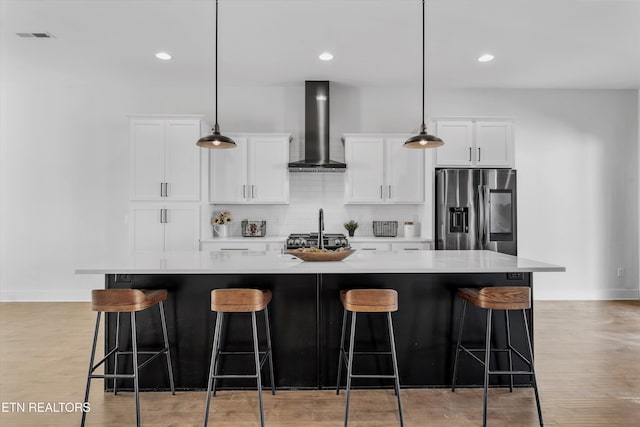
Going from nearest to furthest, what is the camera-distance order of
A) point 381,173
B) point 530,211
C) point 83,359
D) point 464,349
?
point 464,349
point 83,359
point 381,173
point 530,211

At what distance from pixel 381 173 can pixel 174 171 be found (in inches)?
101

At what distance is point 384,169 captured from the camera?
4922mm

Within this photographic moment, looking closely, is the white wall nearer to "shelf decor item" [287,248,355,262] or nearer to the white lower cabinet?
the white lower cabinet

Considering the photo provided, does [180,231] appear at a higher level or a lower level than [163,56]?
lower

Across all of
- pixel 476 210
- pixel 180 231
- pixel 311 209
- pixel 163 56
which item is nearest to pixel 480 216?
pixel 476 210

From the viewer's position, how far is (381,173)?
493cm

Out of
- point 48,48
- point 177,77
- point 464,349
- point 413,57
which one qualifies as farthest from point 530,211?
point 48,48

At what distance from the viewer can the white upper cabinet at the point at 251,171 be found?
485 cm

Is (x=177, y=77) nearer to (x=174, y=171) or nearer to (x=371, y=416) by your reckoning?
(x=174, y=171)

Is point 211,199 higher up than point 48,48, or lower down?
lower down

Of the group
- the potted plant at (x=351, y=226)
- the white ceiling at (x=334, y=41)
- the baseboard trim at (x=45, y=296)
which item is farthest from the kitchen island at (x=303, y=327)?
the baseboard trim at (x=45, y=296)

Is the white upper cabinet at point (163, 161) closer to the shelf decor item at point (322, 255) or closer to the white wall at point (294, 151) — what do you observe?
the white wall at point (294, 151)

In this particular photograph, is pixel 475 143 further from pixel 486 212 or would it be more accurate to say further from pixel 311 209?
pixel 311 209

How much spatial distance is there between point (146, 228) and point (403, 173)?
10.6 ft
